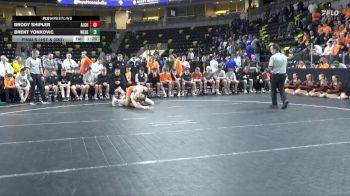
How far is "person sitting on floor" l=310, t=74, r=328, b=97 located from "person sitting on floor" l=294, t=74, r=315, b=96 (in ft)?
0.80

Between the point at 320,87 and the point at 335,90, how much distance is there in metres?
0.81

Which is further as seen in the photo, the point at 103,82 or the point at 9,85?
the point at 103,82

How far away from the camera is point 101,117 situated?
30.5 ft

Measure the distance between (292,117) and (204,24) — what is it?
29916mm

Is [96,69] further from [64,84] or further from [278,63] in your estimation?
[278,63]

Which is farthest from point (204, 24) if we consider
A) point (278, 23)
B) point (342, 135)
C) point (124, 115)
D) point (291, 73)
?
point (342, 135)

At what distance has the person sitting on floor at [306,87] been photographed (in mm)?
14848

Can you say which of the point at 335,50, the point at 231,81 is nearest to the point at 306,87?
the point at 335,50

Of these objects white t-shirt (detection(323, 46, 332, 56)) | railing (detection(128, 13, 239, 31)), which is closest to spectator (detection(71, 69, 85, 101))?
white t-shirt (detection(323, 46, 332, 56))

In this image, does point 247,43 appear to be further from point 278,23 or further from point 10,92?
point 10,92

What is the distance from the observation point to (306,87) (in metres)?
15.0

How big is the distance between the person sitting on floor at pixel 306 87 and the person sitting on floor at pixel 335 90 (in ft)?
3.21

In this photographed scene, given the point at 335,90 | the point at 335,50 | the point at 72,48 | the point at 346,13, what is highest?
the point at 346,13

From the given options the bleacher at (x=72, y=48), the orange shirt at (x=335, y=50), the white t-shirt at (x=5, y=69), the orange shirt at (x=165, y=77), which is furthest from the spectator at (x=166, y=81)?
the bleacher at (x=72, y=48)
